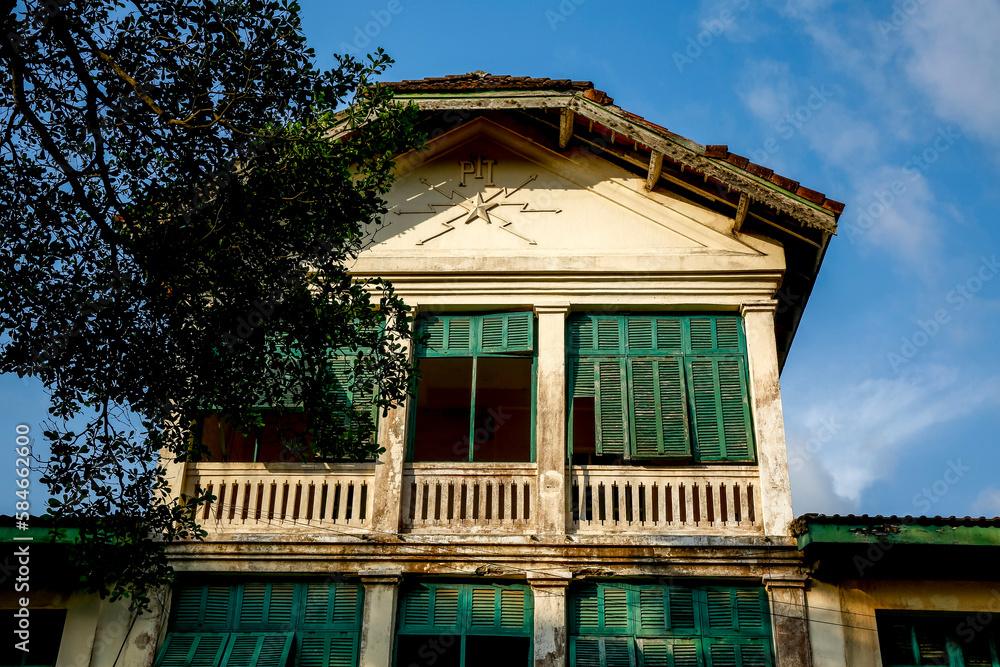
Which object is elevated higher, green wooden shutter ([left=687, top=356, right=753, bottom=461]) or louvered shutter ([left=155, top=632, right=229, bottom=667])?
green wooden shutter ([left=687, top=356, right=753, bottom=461])

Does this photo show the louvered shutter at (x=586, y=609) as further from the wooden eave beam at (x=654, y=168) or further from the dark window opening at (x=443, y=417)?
the wooden eave beam at (x=654, y=168)

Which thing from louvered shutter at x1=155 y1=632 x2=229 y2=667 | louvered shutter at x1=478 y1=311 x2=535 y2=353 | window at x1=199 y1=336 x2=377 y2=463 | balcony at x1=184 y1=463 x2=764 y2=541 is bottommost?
louvered shutter at x1=155 y1=632 x2=229 y2=667

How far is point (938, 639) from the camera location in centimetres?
1052

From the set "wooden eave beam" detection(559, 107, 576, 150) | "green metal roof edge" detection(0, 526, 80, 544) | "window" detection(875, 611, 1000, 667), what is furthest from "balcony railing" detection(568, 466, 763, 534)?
"green metal roof edge" detection(0, 526, 80, 544)

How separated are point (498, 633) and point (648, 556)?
68.5 inches

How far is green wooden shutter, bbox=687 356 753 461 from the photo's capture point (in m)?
11.5

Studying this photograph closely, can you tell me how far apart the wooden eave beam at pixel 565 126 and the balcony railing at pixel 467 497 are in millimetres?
4192

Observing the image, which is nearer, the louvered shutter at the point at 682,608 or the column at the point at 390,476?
the louvered shutter at the point at 682,608

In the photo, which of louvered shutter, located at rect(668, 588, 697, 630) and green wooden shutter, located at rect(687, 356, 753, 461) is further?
green wooden shutter, located at rect(687, 356, 753, 461)

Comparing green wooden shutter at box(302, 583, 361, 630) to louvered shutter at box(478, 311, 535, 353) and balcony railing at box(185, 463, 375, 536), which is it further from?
louvered shutter at box(478, 311, 535, 353)

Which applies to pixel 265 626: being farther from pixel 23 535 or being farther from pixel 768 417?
pixel 768 417

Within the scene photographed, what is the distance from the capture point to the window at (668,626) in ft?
34.3

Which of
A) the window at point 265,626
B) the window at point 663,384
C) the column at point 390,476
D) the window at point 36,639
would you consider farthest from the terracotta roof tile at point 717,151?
the window at point 36,639

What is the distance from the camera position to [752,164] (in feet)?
39.8
